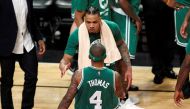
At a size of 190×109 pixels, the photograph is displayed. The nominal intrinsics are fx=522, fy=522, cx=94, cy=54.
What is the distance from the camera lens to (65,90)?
253 inches

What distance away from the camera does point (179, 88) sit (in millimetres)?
4309

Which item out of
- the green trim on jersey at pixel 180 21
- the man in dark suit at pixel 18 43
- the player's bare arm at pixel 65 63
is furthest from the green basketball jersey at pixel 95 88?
the green trim on jersey at pixel 180 21

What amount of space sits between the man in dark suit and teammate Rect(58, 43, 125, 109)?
4.30 feet

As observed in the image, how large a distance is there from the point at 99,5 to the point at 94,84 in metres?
1.80

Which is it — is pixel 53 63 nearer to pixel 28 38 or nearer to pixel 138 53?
pixel 138 53

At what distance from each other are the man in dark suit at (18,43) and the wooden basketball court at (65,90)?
69 centimetres

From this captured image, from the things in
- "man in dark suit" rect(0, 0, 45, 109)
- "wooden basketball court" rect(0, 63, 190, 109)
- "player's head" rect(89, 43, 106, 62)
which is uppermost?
"player's head" rect(89, 43, 106, 62)

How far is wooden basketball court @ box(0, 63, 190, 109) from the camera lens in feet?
19.4

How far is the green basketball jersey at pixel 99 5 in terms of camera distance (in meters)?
5.28

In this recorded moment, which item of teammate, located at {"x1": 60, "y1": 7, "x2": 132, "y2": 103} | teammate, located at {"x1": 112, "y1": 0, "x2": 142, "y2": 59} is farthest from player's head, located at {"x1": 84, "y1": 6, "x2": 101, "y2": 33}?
teammate, located at {"x1": 112, "y1": 0, "x2": 142, "y2": 59}

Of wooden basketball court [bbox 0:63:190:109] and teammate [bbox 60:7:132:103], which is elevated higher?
teammate [bbox 60:7:132:103]

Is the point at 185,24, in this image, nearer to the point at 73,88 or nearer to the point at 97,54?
the point at 97,54

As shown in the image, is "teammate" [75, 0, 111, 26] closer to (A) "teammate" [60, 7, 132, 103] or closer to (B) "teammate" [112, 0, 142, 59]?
(B) "teammate" [112, 0, 142, 59]

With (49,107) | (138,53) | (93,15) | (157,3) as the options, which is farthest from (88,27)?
(138,53)
